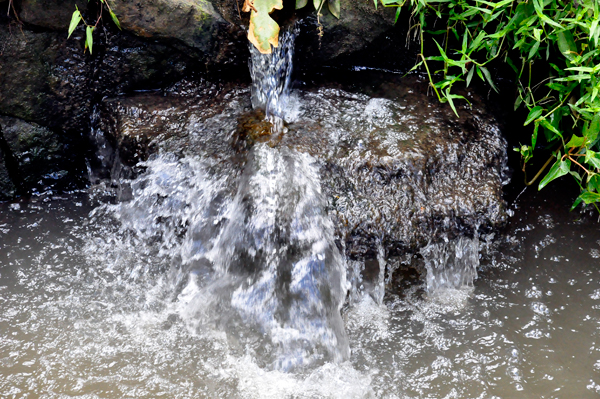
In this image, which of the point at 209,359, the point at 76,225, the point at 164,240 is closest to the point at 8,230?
the point at 76,225

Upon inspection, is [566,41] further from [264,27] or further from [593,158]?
[264,27]

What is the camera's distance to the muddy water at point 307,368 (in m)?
1.91

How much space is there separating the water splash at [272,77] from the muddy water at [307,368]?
102 cm

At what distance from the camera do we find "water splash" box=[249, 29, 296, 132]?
8.95 ft

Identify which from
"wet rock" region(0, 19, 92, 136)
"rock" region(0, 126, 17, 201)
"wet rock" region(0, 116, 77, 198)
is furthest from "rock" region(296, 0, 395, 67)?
"rock" region(0, 126, 17, 201)

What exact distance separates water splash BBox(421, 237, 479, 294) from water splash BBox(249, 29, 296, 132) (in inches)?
41.7

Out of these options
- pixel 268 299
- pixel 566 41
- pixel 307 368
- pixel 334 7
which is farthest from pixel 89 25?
pixel 566 41

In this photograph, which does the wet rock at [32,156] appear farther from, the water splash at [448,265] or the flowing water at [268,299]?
the water splash at [448,265]

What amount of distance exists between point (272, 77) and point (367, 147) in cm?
70

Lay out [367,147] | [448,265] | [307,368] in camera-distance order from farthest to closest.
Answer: [367,147] → [448,265] → [307,368]

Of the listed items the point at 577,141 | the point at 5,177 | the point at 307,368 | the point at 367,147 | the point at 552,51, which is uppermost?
the point at 552,51

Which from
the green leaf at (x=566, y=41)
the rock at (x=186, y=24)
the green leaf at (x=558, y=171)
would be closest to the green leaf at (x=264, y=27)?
the rock at (x=186, y=24)

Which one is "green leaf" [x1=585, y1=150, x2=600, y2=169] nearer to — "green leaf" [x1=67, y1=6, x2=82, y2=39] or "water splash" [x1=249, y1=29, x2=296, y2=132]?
"water splash" [x1=249, y1=29, x2=296, y2=132]

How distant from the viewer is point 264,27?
2.45m
